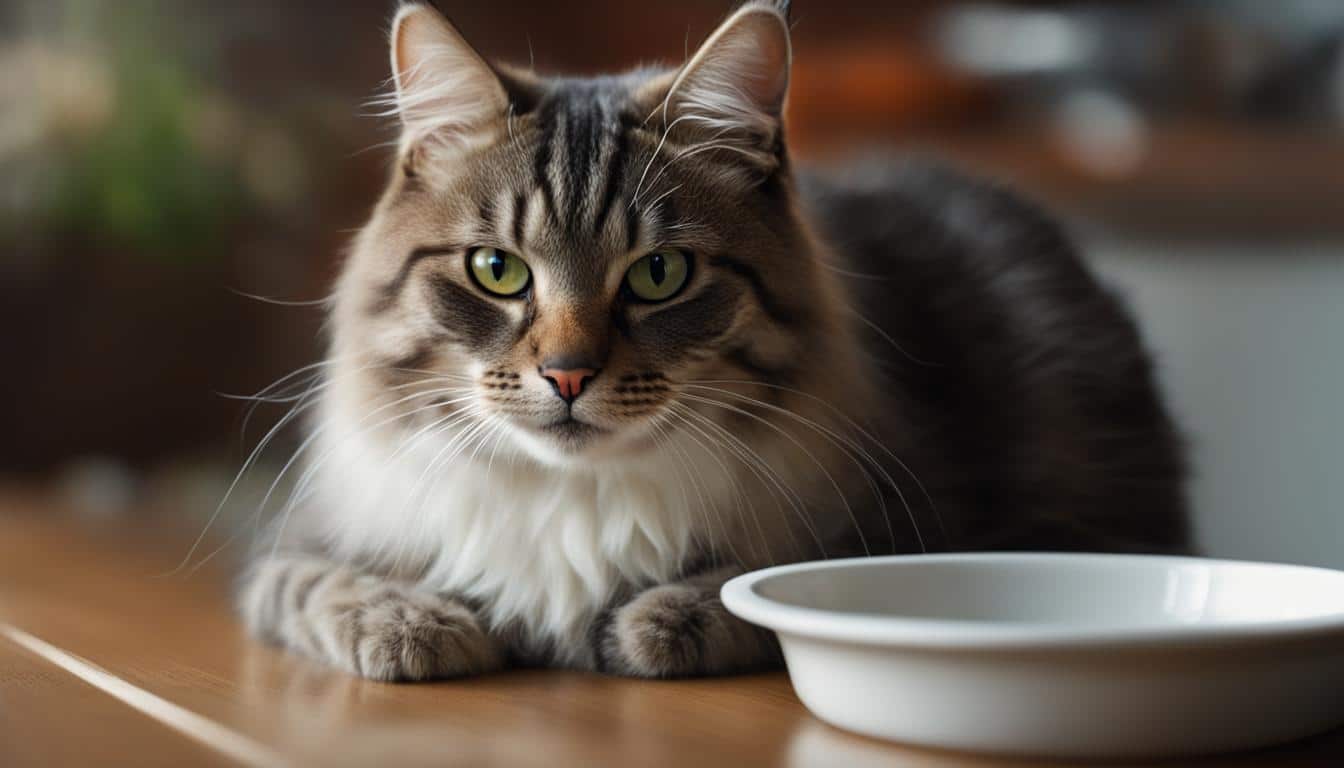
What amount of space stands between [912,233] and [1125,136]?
1277 millimetres

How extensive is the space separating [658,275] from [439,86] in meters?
0.32

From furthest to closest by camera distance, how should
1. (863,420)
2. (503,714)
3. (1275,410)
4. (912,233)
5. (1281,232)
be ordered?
1. (1275,410)
2. (1281,232)
3. (912,233)
4. (863,420)
5. (503,714)

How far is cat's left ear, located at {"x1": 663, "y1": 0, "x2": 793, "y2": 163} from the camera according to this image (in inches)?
53.5

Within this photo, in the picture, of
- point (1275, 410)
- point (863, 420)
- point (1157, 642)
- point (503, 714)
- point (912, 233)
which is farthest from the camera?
point (1275, 410)

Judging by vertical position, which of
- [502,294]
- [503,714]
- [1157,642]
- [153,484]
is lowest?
[153,484]

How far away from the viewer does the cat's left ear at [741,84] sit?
53.5 inches

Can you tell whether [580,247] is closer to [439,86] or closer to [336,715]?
[439,86]

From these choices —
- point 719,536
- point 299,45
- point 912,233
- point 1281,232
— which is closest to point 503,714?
point 719,536

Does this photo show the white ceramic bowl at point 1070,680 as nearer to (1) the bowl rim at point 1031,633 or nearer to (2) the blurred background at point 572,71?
(1) the bowl rim at point 1031,633

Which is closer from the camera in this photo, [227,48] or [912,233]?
[912,233]

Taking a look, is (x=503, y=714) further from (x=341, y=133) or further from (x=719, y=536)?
(x=341, y=133)

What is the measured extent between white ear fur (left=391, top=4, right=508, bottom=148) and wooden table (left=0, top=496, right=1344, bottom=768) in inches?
22.9

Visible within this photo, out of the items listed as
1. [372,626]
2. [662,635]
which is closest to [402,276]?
[372,626]

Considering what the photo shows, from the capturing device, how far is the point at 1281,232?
284 centimetres
